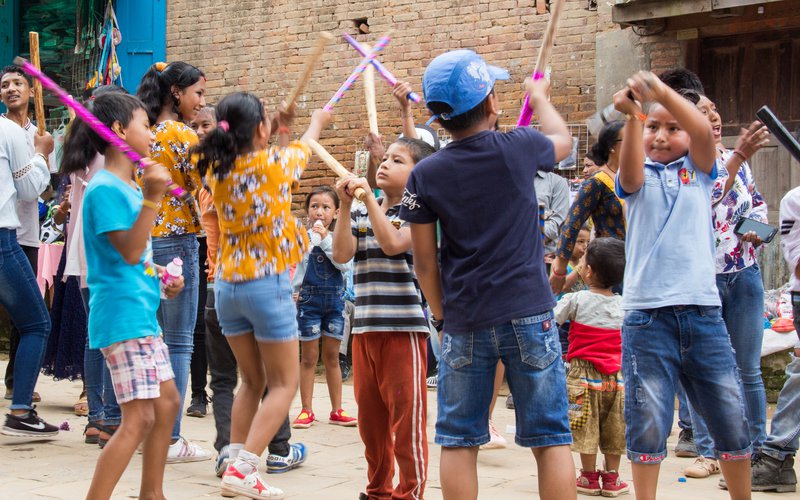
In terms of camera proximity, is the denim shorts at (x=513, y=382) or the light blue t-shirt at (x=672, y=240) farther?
the light blue t-shirt at (x=672, y=240)

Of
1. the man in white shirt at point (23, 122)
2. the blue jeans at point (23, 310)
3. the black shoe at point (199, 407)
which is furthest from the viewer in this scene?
the black shoe at point (199, 407)

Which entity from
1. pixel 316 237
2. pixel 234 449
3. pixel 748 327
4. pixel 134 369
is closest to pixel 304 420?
pixel 316 237

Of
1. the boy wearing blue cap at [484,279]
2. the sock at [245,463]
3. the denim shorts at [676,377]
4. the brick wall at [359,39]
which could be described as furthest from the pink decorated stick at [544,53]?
the brick wall at [359,39]

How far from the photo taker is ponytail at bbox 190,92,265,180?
4.17 m

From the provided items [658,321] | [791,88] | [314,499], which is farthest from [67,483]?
[791,88]

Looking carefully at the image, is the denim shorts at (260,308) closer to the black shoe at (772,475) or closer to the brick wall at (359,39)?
the black shoe at (772,475)

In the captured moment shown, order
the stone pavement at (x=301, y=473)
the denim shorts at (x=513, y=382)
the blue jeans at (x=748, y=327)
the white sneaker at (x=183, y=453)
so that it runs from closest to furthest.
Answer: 1. the denim shorts at (x=513, y=382)
2. the stone pavement at (x=301, y=473)
3. the blue jeans at (x=748, y=327)
4. the white sneaker at (x=183, y=453)

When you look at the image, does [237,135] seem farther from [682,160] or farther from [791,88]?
[791,88]

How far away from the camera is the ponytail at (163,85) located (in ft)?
16.8

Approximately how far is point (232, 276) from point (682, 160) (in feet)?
6.24

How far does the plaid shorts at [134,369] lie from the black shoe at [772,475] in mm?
2863

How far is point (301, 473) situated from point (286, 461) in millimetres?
98

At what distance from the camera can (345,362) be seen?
8953mm

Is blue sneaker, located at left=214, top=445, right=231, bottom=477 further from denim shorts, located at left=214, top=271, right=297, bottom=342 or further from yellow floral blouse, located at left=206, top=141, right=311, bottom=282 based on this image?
yellow floral blouse, located at left=206, top=141, right=311, bottom=282
